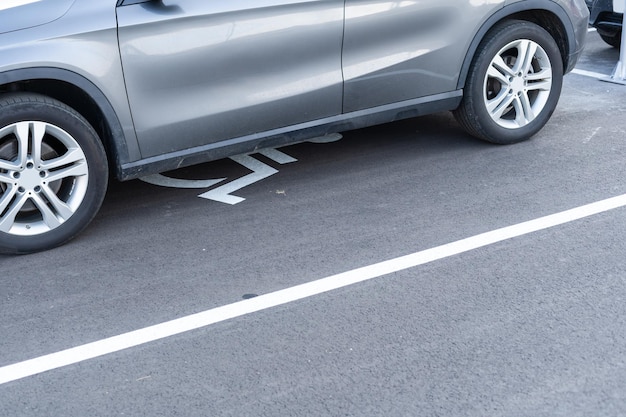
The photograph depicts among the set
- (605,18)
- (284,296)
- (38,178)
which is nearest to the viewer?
(284,296)

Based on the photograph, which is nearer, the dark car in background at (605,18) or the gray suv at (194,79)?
the gray suv at (194,79)

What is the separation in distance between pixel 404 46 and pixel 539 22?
124cm

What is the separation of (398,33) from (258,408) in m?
2.83

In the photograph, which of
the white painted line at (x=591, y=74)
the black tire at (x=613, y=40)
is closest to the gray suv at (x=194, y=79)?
the white painted line at (x=591, y=74)

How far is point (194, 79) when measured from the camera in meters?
4.88

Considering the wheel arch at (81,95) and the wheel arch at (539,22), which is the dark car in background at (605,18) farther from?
the wheel arch at (81,95)

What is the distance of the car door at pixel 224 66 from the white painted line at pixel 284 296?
121cm

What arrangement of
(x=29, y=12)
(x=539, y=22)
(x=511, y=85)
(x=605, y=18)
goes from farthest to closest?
(x=605, y=18) < (x=539, y=22) < (x=511, y=85) < (x=29, y=12)

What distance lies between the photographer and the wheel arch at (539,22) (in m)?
5.75

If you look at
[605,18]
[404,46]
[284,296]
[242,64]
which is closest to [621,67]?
[605,18]

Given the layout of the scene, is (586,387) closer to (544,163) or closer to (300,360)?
(300,360)

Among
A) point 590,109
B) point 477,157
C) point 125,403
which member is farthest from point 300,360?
point 590,109

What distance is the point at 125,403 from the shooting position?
3426mm

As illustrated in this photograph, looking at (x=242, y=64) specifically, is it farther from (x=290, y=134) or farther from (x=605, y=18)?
(x=605, y=18)
